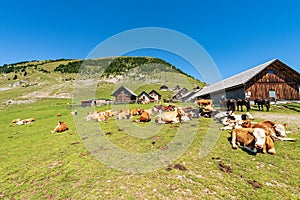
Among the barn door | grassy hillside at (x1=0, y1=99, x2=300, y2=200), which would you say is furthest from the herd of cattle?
the barn door

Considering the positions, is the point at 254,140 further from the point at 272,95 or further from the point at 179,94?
the point at 179,94

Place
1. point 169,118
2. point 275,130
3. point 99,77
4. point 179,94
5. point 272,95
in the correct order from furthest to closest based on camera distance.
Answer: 1. point 99,77
2. point 179,94
3. point 272,95
4. point 169,118
5. point 275,130

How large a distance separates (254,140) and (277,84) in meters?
35.1

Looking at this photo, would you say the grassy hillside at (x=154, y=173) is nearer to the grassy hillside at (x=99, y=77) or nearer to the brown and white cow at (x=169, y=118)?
the brown and white cow at (x=169, y=118)

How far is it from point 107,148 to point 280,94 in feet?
128

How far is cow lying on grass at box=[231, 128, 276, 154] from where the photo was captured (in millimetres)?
6922

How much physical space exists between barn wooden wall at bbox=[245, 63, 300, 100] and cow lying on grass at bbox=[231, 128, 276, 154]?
2997 cm

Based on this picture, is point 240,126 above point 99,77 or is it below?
below

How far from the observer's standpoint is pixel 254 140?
7.23 meters

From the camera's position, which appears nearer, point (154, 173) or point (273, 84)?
point (154, 173)

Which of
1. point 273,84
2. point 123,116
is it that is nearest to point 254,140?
point 123,116

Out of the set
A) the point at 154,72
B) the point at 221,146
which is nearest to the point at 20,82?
the point at 154,72

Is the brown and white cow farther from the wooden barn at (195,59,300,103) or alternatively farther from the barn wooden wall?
the barn wooden wall

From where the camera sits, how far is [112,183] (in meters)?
5.07
